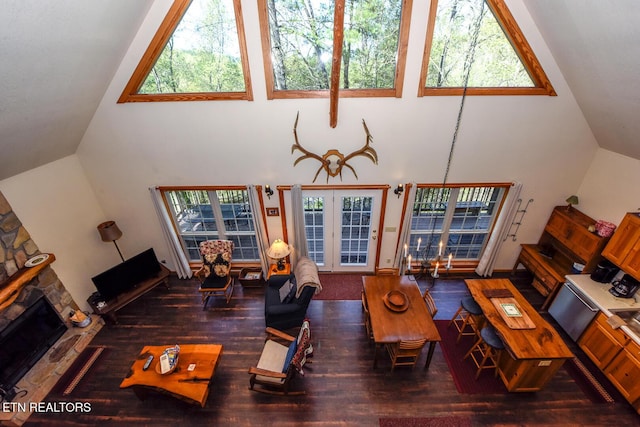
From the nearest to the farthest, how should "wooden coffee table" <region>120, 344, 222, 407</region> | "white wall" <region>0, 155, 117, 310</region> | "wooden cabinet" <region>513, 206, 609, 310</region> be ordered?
"wooden coffee table" <region>120, 344, 222, 407</region> → "white wall" <region>0, 155, 117, 310</region> → "wooden cabinet" <region>513, 206, 609, 310</region>

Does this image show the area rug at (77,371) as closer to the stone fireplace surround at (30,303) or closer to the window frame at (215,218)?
the stone fireplace surround at (30,303)

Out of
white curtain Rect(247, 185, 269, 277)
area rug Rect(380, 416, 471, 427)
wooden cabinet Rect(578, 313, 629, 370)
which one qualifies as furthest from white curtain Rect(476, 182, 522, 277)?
white curtain Rect(247, 185, 269, 277)

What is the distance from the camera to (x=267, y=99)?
3969mm

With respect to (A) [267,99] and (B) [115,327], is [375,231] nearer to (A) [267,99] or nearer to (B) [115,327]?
(A) [267,99]

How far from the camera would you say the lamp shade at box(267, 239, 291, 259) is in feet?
15.6

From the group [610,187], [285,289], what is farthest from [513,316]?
[285,289]

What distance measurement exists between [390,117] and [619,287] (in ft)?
13.5

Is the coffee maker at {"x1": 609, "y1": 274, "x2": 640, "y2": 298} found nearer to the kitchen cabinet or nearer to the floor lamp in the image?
the kitchen cabinet

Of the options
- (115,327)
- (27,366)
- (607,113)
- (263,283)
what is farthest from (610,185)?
(27,366)

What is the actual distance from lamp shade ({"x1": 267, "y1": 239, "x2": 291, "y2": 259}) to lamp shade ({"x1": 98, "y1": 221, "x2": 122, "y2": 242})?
283 cm

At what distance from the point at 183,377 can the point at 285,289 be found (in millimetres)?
1855

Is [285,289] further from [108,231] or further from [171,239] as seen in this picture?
[108,231]

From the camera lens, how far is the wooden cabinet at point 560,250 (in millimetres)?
4098

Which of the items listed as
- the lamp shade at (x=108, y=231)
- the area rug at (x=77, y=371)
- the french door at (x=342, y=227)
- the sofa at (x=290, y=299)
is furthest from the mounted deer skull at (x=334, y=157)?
the area rug at (x=77, y=371)
